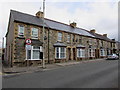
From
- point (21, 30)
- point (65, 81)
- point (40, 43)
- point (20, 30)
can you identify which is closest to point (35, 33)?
point (40, 43)

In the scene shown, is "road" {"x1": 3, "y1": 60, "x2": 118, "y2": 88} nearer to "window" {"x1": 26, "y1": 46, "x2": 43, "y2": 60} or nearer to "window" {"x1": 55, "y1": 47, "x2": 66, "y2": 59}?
"window" {"x1": 26, "y1": 46, "x2": 43, "y2": 60}

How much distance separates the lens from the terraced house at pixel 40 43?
14641 millimetres

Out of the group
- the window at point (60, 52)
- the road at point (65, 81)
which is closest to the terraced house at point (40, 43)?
the window at point (60, 52)

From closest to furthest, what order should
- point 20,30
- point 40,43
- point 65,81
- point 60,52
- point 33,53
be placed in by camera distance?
1. point 65,81
2. point 20,30
3. point 33,53
4. point 40,43
5. point 60,52

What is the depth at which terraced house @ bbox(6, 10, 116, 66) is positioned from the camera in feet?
48.0

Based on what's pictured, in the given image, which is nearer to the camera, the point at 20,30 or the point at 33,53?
the point at 20,30

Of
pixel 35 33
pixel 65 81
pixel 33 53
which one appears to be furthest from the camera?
pixel 35 33

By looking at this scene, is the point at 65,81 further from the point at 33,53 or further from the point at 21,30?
the point at 21,30

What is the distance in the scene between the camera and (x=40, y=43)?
16.3 meters

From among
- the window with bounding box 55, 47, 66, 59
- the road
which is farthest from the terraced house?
the road

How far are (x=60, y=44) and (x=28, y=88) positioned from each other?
1397 centimetres

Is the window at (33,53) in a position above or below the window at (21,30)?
below

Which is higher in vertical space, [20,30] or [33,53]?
[20,30]

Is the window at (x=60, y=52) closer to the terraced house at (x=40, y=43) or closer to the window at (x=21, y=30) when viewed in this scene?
the terraced house at (x=40, y=43)
